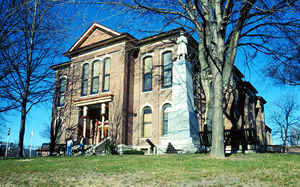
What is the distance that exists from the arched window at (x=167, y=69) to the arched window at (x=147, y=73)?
4.33ft

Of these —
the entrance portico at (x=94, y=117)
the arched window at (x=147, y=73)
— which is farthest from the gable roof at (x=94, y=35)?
Answer: the entrance portico at (x=94, y=117)

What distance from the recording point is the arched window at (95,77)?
24.8m

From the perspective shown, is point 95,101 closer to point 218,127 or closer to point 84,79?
point 84,79

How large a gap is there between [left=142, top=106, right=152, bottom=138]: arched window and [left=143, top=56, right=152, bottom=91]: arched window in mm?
1914

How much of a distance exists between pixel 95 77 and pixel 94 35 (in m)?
4.34

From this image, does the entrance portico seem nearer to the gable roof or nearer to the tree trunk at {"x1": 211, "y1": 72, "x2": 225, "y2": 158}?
the gable roof

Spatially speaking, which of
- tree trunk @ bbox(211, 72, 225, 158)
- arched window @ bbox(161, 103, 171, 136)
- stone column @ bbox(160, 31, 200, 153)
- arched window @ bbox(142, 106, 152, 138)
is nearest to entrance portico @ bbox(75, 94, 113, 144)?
arched window @ bbox(142, 106, 152, 138)

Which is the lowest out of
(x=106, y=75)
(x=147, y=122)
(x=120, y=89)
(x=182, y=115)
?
(x=147, y=122)

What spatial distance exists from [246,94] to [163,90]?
1553 cm

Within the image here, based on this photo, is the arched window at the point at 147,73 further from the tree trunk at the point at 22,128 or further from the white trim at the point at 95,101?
the tree trunk at the point at 22,128

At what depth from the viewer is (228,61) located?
1018 centimetres

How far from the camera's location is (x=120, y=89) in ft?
73.2

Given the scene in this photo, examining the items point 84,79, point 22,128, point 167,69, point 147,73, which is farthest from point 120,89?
point 22,128

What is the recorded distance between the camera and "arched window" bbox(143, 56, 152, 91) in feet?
76.5
